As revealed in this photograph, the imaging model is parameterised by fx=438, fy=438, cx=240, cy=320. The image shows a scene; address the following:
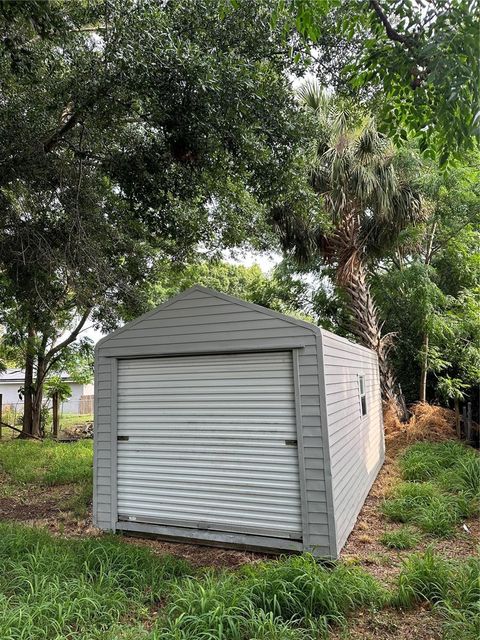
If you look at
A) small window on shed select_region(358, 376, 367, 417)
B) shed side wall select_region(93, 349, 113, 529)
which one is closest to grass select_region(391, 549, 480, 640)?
small window on shed select_region(358, 376, 367, 417)

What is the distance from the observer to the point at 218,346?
4.71m

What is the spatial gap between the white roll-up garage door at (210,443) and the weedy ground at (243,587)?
377mm

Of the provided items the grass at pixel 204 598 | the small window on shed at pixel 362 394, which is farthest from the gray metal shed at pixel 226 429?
the small window on shed at pixel 362 394

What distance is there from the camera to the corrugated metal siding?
14.1 ft

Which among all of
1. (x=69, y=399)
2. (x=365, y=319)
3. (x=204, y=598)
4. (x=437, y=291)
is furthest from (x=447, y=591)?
(x=69, y=399)

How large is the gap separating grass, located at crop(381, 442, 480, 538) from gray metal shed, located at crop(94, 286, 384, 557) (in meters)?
0.66

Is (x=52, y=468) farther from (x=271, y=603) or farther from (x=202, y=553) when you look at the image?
(x=271, y=603)

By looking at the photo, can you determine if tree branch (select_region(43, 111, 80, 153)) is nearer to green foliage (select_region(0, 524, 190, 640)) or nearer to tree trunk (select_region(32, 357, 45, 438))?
green foliage (select_region(0, 524, 190, 640))

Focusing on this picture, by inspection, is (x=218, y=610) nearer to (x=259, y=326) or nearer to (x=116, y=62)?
(x=259, y=326)

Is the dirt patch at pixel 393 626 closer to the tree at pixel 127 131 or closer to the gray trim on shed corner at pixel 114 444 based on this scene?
the gray trim on shed corner at pixel 114 444

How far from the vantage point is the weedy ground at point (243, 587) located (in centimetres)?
276

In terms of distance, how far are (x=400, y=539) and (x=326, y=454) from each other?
1359 millimetres

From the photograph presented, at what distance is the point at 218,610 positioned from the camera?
280 centimetres

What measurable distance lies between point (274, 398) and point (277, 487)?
0.86 m
